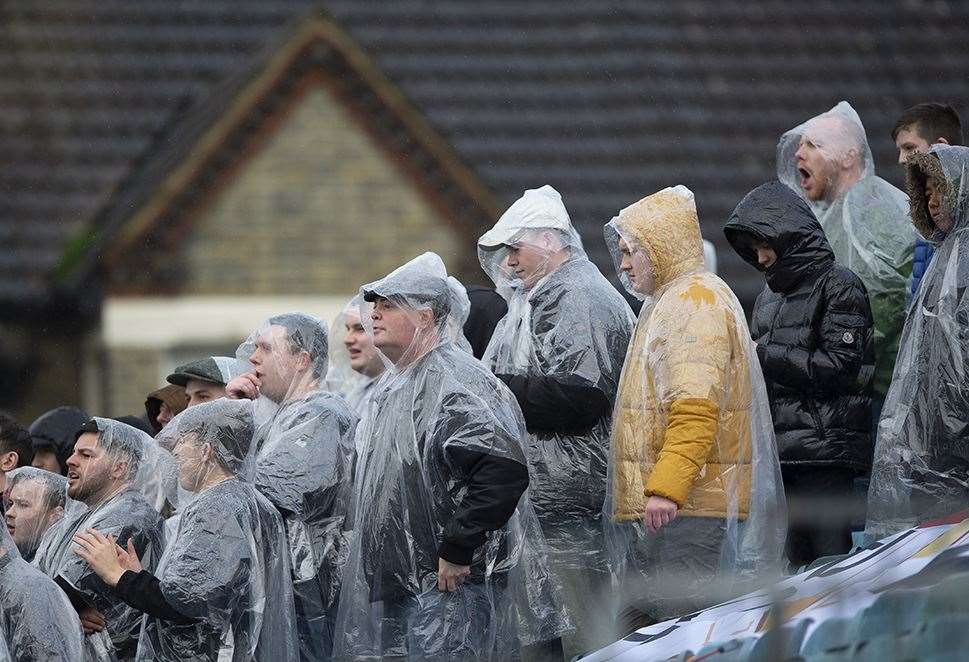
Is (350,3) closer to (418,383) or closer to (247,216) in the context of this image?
(247,216)

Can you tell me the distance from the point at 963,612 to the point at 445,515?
6.36 feet

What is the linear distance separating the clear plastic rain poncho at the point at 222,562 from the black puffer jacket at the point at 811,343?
1.71 metres

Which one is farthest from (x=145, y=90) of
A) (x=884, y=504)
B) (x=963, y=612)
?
(x=963, y=612)

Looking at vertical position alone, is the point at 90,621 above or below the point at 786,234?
below

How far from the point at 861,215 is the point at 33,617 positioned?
3.28 meters

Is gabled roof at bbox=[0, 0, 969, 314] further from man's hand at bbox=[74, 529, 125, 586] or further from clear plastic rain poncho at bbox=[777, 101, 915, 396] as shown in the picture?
man's hand at bbox=[74, 529, 125, 586]

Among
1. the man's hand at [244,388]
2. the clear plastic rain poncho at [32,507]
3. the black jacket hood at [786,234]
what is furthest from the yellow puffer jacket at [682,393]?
the clear plastic rain poncho at [32,507]

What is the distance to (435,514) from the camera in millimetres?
6105

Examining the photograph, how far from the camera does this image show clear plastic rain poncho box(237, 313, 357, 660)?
21.3 ft

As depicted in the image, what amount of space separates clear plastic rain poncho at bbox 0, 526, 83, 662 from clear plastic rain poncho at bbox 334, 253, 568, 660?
0.84 meters

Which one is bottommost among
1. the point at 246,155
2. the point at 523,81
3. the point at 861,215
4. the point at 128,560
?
the point at 128,560

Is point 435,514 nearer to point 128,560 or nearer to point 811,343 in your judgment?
point 128,560

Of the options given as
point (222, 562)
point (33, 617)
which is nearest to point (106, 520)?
point (33, 617)

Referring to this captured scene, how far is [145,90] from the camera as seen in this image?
14641 mm
